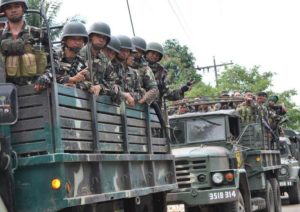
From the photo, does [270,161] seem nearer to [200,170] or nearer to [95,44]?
[200,170]

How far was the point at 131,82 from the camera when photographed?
7723 mm

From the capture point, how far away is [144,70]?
27.0ft

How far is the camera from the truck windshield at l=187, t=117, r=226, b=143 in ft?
39.2

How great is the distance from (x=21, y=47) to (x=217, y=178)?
19.0ft

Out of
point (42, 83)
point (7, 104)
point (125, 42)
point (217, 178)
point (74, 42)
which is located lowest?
point (217, 178)

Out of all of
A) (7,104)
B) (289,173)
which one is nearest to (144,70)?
(7,104)

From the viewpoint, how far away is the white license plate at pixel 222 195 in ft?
33.8

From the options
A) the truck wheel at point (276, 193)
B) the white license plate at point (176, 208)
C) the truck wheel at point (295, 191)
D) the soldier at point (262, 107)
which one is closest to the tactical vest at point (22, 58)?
the white license plate at point (176, 208)

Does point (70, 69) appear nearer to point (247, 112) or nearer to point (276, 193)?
point (247, 112)

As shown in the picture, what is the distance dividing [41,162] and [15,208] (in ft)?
1.27

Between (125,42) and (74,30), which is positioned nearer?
(74,30)

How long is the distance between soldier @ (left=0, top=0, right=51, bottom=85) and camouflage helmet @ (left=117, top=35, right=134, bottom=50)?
200 centimetres

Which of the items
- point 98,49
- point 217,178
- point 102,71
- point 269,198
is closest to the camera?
point 102,71

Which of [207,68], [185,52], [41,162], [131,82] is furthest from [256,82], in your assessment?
[41,162]
